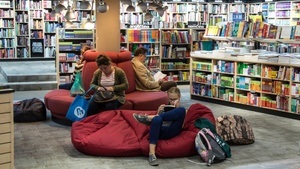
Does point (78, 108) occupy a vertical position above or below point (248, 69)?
below

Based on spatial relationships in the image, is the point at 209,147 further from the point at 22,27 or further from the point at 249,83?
the point at 22,27

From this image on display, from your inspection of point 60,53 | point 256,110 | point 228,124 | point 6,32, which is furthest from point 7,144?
point 6,32

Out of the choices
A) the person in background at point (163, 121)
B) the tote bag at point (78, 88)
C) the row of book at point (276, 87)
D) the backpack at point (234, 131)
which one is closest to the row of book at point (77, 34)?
the tote bag at point (78, 88)

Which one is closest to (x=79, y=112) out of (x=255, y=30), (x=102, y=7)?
(x=102, y=7)

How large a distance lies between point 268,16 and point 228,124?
12060 mm

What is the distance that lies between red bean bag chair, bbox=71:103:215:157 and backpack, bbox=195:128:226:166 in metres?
0.16

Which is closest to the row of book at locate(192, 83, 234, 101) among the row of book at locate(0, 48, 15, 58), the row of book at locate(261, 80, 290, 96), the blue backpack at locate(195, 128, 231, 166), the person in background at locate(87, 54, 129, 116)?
the row of book at locate(261, 80, 290, 96)

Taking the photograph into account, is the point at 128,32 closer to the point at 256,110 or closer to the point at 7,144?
the point at 256,110

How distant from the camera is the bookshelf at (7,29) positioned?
15930mm

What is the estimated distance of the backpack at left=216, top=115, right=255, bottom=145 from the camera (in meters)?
6.54

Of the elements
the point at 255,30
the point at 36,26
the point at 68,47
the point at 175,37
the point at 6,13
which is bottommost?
the point at 68,47

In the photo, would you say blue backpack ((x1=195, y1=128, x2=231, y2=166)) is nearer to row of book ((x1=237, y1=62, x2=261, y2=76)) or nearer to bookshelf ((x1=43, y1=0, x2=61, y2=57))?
row of book ((x1=237, y1=62, x2=261, y2=76))

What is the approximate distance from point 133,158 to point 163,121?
62 cm

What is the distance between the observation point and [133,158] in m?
5.95
